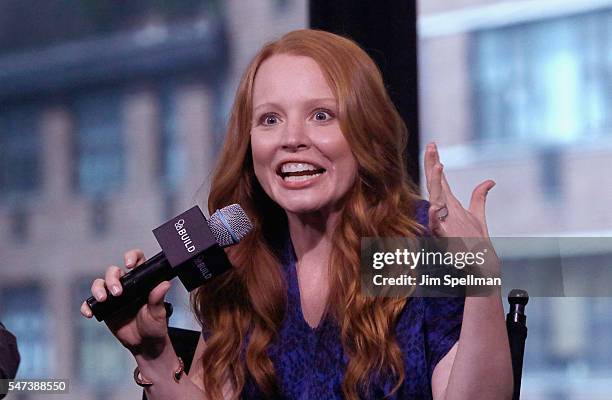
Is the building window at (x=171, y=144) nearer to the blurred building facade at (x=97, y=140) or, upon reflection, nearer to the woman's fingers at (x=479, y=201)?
the blurred building facade at (x=97, y=140)

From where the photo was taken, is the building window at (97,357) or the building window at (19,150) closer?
the building window at (97,357)

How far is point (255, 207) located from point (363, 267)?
20 cm

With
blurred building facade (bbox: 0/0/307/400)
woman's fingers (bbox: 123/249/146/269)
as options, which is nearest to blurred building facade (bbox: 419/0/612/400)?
blurred building facade (bbox: 0/0/307/400)

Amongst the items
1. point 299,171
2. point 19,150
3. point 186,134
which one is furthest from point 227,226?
point 19,150

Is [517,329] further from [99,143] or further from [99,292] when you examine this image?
[99,143]

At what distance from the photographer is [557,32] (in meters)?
1.67

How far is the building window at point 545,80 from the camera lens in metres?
1.63

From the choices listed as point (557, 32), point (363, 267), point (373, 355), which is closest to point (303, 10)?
point (557, 32)

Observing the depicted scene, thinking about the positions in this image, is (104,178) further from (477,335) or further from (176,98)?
(477,335)

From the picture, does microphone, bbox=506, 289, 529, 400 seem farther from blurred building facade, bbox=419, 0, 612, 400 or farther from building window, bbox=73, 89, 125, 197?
building window, bbox=73, 89, 125, 197

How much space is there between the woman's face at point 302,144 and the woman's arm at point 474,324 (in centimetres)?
20

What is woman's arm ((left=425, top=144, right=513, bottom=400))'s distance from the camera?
1078mm

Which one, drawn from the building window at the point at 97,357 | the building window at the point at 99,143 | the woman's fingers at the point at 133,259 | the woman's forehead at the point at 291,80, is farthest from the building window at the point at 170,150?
the woman's fingers at the point at 133,259

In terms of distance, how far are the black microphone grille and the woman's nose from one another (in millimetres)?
162
